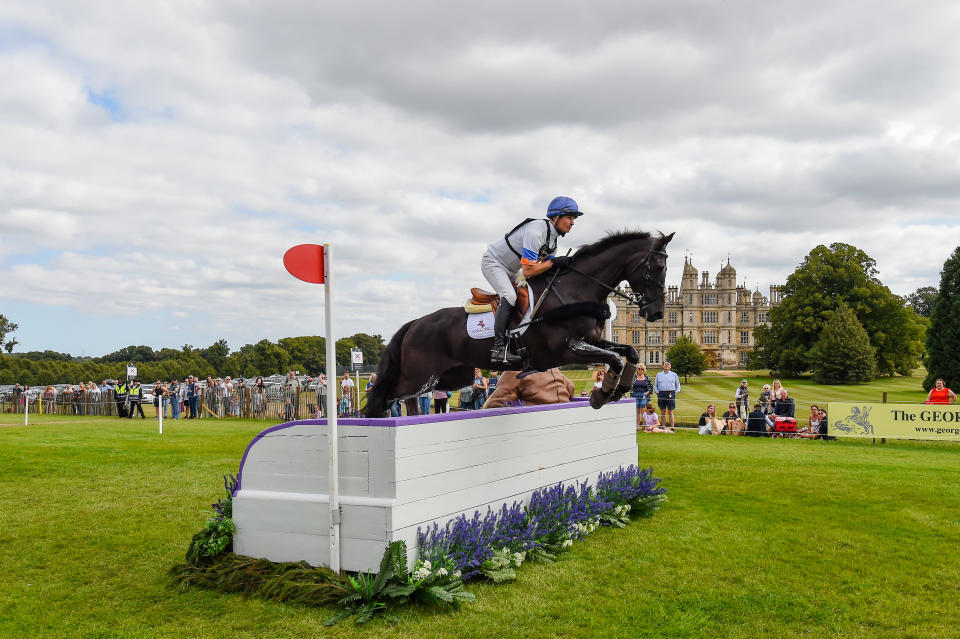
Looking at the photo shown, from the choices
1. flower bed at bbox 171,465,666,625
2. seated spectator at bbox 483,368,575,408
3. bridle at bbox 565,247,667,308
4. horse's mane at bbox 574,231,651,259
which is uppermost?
horse's mane at bbox 574,231,651,259

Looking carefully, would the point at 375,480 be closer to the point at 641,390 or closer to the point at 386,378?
the point at 386,378

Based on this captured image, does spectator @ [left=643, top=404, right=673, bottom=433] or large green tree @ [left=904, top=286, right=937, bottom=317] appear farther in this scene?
large green tree @ [left=904, top=286, right=937, bottom=317]

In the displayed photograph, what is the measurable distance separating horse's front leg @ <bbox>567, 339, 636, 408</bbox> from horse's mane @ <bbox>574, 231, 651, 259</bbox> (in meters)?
0.91

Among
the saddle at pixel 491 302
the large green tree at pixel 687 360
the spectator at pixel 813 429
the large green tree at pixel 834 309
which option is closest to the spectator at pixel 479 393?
→ the spectator at pixel 813 429

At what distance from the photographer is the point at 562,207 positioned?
5.68 meters

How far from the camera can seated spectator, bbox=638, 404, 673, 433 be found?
16094mm

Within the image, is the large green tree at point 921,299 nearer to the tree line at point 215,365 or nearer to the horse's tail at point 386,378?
the tree line at point 215,365

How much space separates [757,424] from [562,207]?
38.2 feet

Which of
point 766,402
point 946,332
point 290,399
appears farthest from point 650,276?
point 946,332

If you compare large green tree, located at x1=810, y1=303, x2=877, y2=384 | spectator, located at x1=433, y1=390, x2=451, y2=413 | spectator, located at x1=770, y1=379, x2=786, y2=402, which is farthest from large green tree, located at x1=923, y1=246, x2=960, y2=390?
spectator, located at x1=433, y1=390, x2=451, y2=413

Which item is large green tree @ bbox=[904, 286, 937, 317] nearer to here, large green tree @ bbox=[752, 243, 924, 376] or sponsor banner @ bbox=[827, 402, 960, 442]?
large green tree @ bbox=[752, 243, 924, 376]

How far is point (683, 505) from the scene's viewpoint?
7.31 meters

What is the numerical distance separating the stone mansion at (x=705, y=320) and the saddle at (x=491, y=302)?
92.1 meters

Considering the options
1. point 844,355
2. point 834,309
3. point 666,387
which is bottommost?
point 666,387
